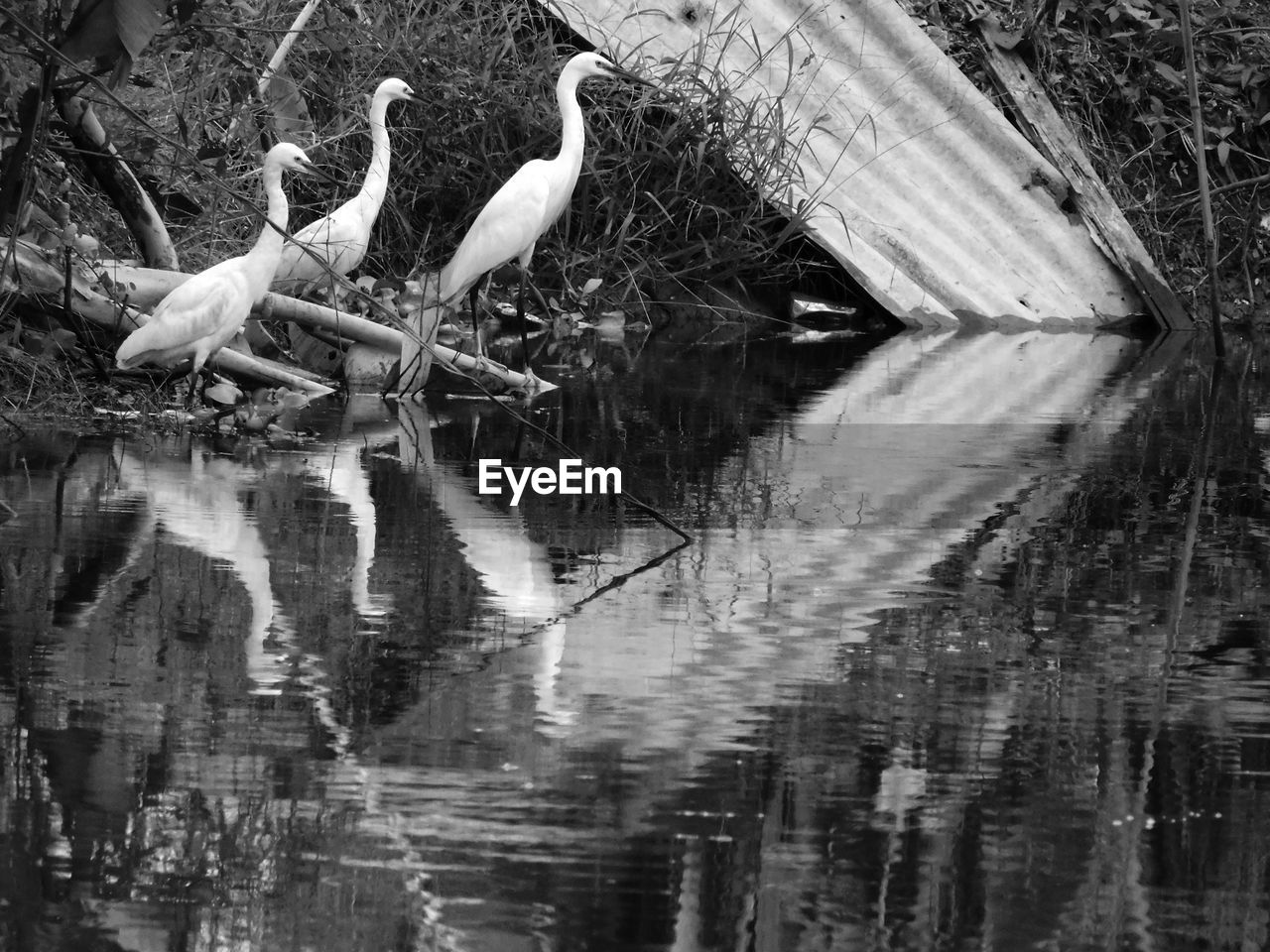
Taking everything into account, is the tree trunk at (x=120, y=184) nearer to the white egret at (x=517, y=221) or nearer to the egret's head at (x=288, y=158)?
the egret's head at (x=288, y=158)

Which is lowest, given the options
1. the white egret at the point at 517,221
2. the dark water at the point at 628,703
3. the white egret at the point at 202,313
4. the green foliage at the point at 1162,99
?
the dark water at the point at 628,703

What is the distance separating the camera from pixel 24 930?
197 cm

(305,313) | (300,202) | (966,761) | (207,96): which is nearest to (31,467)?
(305,313)

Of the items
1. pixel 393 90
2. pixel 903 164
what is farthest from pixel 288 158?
pixel 903 164

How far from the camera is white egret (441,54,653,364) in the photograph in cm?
751

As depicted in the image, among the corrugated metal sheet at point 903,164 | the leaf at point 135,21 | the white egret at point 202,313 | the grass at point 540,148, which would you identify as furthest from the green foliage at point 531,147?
the leaf at point 135,21

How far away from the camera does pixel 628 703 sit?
2.93 meters

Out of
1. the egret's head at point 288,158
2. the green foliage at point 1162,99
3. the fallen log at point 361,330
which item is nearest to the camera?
the fallen log at point 361,330

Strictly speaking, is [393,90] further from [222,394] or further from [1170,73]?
[1170,73]

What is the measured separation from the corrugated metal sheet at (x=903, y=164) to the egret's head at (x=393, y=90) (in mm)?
1841

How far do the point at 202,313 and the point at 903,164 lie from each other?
20.0 ft

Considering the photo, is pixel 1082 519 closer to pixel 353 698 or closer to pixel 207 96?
pixel 353 698

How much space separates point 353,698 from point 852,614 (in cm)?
109

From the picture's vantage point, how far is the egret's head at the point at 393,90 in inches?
341
